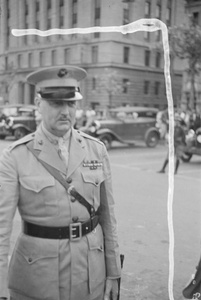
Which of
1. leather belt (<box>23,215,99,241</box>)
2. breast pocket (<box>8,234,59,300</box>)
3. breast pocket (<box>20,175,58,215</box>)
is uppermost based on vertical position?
breast pocket (<box>20,175,58,215</box>)

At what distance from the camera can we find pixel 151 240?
4223 mm

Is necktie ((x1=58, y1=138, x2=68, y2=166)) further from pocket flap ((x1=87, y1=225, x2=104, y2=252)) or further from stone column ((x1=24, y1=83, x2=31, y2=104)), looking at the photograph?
stone column ((x1=24, y1=83, x2=31, y2=104))

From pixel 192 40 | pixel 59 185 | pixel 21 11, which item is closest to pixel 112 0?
pixel 21 11

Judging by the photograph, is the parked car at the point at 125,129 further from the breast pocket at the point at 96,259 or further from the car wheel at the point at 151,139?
the breast pocket at the point at 96,259

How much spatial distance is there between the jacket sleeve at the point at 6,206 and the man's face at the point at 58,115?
0.71 feet

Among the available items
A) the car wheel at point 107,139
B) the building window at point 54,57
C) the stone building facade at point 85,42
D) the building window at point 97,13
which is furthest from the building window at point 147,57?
the car wheel at point 107,139

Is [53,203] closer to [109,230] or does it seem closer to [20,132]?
[109,230]

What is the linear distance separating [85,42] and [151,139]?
11.6 meters

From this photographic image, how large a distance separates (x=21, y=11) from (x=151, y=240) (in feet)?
8.49

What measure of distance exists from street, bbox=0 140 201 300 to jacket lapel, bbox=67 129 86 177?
5.07 feet

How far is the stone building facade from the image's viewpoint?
7.94 feet

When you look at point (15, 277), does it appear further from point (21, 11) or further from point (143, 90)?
point (143, 90)

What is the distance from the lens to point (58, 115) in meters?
1.74

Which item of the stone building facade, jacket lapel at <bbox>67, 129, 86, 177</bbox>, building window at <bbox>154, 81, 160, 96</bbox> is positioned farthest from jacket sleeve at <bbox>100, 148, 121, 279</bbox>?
building window at <bbox>154, 81, 160, 96</bbox>
